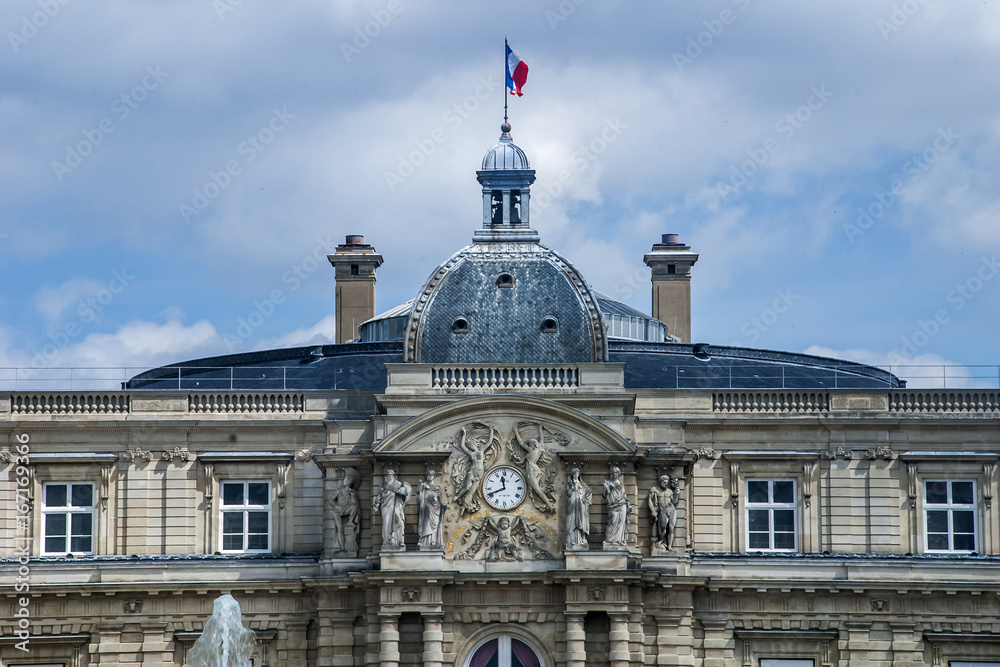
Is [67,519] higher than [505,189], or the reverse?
[505,189]

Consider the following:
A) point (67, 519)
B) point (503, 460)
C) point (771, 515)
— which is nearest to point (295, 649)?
point (67, 519)

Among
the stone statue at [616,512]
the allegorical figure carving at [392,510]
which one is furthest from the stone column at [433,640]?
the stone statue at [616,512]

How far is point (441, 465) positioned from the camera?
184 feet

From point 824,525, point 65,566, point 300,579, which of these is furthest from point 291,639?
point 824,525

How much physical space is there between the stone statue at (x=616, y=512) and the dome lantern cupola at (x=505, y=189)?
8.39 m

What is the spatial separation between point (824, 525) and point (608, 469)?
21.5 ft

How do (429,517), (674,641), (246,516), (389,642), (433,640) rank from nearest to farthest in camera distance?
(389,642)
(433,640)
(429,517)
(674,641)
(246,516)

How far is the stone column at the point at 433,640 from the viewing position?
2163 inches

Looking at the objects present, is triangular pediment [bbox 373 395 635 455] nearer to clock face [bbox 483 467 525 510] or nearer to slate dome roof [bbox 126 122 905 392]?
clock face [bbox 483 467 525 510]

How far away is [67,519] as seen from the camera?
5816cm

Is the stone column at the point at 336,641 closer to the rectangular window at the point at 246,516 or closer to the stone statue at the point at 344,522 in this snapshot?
the stone statue at the point at 344,522

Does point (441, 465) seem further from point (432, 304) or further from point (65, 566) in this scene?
point (65, 566)

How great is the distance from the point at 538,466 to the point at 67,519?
43.6ft

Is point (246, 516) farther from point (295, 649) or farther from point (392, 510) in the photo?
point (392, 510)
